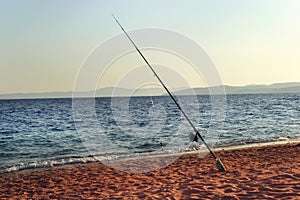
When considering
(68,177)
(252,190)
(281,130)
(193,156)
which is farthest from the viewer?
(281,130)

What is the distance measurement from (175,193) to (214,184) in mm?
1133

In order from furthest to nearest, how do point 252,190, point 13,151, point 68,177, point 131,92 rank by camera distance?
point 13,151 < point 68,177 < point 131,92 < point 252,190

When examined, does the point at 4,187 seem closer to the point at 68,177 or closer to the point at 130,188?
the point at 68,177

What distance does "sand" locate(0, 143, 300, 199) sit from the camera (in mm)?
7858

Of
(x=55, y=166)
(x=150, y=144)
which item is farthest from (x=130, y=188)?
(x=150, y=144)

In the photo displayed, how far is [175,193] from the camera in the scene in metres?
8.06

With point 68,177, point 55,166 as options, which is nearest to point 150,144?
point 55,166

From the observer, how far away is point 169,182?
9516mm

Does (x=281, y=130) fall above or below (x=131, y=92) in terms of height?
below

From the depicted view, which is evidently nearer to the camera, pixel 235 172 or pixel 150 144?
pixel 235 172

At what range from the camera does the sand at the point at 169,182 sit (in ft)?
25.8

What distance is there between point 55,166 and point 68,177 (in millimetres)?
2815

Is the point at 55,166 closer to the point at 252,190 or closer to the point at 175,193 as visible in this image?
the point at 175,193

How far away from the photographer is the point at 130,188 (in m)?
9.07
